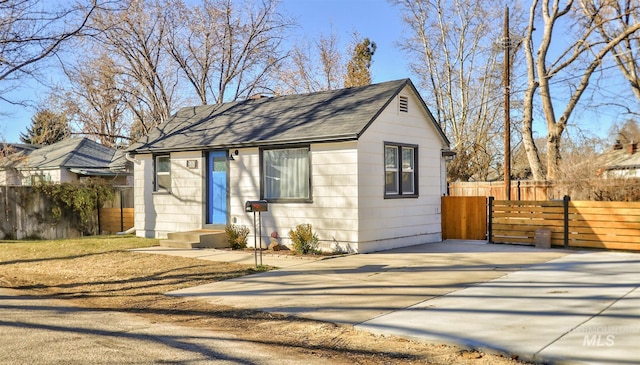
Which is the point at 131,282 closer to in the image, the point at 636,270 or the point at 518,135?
the point at 636,270

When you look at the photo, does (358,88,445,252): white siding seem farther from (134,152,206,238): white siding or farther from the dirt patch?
(134,152,206,238): white siding

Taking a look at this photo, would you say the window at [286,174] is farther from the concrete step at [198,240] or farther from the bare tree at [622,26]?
the bare tree at [622,26]

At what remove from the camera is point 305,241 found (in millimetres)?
12914

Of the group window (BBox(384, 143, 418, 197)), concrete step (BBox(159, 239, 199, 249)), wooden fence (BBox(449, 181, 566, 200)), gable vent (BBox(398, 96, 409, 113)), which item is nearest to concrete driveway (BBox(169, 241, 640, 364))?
window (BBox(384, 143, 418, 197))

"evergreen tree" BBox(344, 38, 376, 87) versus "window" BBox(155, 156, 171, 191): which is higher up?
"evergreen tree" BBox(344, 38, 376, 87)

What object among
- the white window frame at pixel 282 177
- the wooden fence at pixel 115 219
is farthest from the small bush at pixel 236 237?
the wooden fence at pixel 115 219

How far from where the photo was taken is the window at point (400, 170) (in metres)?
13.9

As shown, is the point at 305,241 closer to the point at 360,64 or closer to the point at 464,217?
the point at 464,217

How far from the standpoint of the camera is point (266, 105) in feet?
55.0

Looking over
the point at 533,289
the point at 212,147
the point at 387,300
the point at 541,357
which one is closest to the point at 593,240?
the point at 533,289

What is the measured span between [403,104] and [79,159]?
1998cm

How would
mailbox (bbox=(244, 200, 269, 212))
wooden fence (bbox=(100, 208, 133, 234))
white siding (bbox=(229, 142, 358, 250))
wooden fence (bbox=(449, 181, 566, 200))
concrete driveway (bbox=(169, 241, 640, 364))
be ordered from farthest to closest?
1. wooden fence (bbox=(449, 181, 566, 200))
2. wooden fence (bbox=(100, 208, 133, 234))
3. white siding (bbox=(229, 142, 358, 250))
4. mailbox (bbox=(244, 200, 269, 212))
5. concrete driveway (bbox=(169, 241, 640, 364))

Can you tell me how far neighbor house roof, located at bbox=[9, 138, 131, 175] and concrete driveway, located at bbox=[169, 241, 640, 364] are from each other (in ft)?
63.9

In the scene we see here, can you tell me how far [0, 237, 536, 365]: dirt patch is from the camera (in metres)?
5.47
